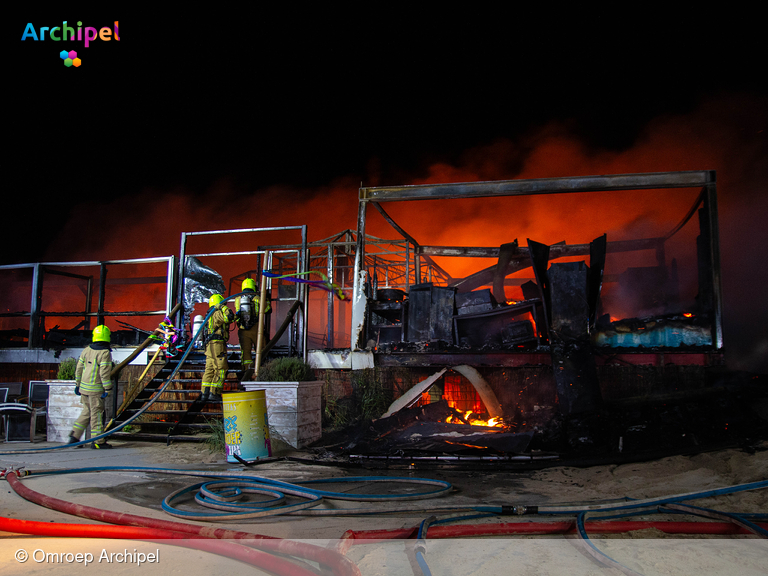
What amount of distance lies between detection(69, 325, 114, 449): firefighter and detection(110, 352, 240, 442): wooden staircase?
1.40ft

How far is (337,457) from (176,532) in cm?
352

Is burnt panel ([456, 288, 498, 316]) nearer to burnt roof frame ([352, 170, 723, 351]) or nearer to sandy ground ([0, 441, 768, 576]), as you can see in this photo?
burnt roof frame ([352, 170, 723, 351])

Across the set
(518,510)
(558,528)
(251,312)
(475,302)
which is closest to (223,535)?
(518,510)

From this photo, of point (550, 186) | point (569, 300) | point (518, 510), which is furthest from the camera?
point (550, 186)

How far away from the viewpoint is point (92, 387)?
303 inches

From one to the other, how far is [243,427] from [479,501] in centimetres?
334

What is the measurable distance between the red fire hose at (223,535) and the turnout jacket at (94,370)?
4305 mm

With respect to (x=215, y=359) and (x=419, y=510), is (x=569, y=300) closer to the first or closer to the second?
(x=419, y=510)

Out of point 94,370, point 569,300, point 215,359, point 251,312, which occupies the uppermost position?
point 569,300

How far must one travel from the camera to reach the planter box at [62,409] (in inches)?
314

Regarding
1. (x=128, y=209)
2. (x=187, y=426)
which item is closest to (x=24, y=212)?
(x=128, y=209)

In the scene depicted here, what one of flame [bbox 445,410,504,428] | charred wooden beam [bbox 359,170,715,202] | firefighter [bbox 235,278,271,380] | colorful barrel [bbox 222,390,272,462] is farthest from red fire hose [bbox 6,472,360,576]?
charred wooden beam [bbox 359,170,715,202]

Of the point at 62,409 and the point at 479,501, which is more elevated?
the point at 62,409

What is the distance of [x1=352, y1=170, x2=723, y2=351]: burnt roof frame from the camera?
314 inches
